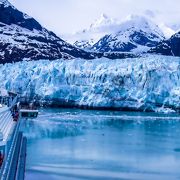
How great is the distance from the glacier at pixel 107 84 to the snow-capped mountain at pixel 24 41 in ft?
83.8

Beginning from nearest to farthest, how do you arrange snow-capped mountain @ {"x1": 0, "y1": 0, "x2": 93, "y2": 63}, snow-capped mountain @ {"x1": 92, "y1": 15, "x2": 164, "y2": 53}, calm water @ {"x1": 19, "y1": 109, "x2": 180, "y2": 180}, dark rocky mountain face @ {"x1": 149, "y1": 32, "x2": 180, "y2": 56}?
1. calm water @ {"x1": 19, "y1": 109, "x2": 180, "y2": 180}
2. snow-capped mountain @ {"x1": 0, "y1": 0, "x2": 93, "y2": 63}
3. dark rocky mountain face @ {"x1": 149, "y1": 32, "x2": 180, "y2": 56}
4. snow-capped mountain @ {"x1": 92, "y1": 15, "x2": 164, "y2": 53}

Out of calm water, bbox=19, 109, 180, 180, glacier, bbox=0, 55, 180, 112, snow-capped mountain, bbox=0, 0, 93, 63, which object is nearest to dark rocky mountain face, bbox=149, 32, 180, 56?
snow-capped mountain, bbox=0, 0, 93, 63

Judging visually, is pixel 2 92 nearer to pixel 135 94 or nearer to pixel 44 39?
pixel 135 94

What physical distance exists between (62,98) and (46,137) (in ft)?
56.3

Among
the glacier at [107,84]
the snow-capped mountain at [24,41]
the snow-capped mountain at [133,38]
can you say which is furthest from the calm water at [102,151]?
the snow-capped mountain at [133,38]

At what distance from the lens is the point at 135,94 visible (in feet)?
117

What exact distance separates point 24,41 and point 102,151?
56.5 metres

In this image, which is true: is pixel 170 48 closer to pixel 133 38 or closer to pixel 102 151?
pixel 133 38

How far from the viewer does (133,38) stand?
118562 mm

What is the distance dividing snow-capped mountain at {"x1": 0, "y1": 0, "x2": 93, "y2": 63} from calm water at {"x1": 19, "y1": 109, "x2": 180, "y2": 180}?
3891cm

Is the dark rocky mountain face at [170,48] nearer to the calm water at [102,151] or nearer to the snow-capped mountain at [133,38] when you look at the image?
the snow-capped mountain at [133,38]

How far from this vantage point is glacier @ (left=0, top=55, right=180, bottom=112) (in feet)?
116

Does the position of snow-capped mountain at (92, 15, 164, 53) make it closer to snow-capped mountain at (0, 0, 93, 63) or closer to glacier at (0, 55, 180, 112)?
snow-capped mountain at (0, 0, 93, 63)

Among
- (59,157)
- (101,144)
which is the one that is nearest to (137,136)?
(101,144)
